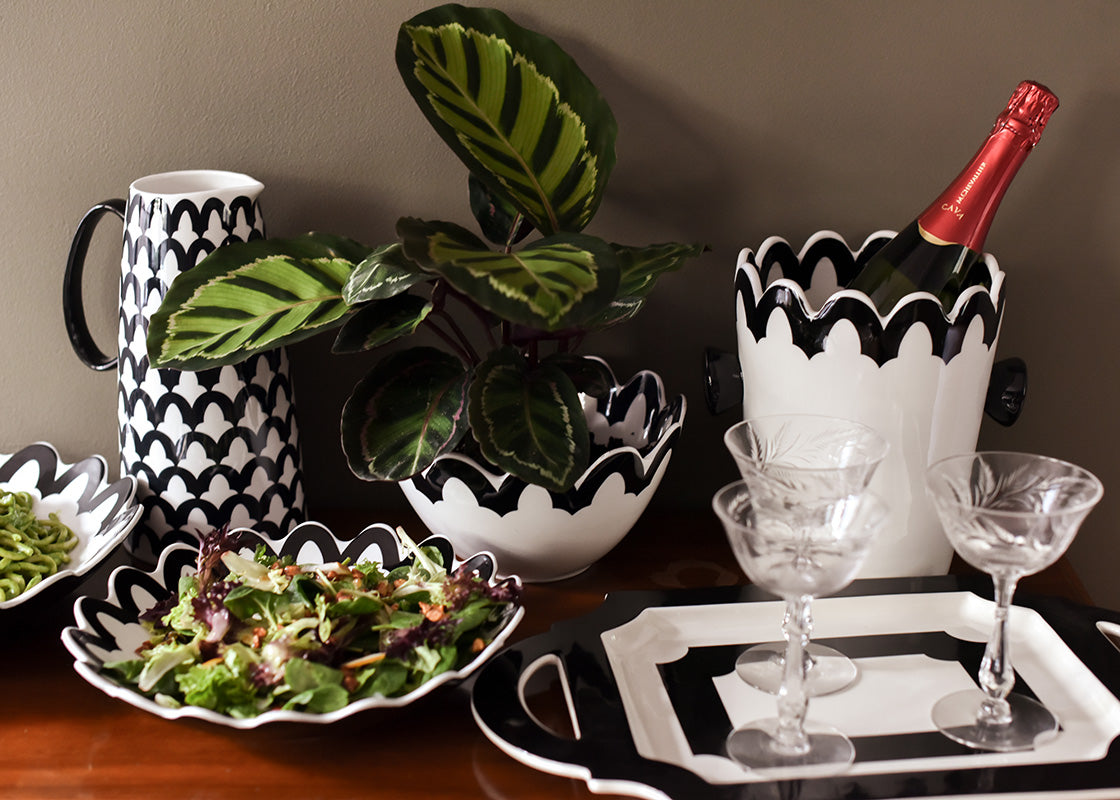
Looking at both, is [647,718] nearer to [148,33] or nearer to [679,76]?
[679,76]

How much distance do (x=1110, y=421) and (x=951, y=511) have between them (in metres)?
0.47

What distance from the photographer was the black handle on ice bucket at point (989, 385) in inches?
33.7

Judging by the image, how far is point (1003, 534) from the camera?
25.6 inches

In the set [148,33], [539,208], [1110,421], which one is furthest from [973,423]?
[148,33]

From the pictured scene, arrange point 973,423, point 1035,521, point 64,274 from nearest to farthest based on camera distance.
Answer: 1. point 1035,521
2. point 973,423
3. point 64,274

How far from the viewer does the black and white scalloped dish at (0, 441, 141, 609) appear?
30.7 inches

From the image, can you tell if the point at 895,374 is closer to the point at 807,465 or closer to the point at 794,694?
the point at 807,465

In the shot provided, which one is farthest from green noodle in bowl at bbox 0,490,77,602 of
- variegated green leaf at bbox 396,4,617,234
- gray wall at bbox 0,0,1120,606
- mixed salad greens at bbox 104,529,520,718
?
variegated green leaf at bbox 396,4,617,234

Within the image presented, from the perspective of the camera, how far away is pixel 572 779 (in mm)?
664

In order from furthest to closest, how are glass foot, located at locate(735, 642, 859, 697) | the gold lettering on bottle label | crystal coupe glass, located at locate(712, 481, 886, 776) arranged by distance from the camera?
1. the gold lettering on bottle label
2. glass foot, located at locate(735, 642, 859, 697)
3. crystal coupe glass, located at locate(712, 481, 886, 776)

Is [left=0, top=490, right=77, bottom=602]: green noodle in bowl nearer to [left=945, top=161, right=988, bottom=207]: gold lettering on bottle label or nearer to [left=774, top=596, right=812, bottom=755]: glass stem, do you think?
[left=774, top=596, right=812, bottom=755]: glass stem

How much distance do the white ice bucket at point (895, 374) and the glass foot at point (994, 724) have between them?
138 millimetres

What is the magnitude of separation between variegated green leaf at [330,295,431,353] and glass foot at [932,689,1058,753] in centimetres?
47

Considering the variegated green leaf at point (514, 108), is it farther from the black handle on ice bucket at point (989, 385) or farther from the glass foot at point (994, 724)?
the glass foot at point (994, 724)
